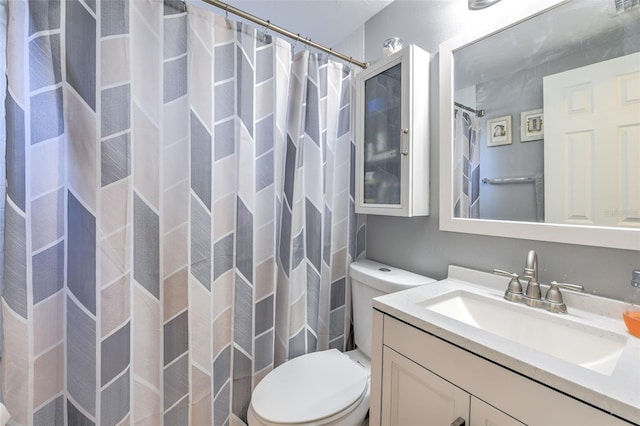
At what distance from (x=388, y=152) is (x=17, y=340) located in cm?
149

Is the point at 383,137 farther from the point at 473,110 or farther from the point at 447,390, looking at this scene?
the point at 447,390

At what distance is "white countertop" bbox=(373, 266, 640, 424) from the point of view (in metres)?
0.45

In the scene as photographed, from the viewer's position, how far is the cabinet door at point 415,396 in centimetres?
64

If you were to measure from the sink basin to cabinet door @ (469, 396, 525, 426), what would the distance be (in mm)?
269

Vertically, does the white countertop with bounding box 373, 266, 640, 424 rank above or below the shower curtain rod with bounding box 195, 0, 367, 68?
below

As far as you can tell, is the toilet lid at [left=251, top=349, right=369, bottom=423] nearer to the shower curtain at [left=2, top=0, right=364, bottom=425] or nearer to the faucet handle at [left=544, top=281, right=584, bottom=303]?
the shower curtain at [left=2, top=0, right=364, bottom=425]

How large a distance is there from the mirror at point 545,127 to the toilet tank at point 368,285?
11.1 inches

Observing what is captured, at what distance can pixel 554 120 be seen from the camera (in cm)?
85

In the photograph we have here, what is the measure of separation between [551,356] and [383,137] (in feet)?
3.40

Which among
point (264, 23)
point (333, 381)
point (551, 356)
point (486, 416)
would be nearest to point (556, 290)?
point (551, 356)

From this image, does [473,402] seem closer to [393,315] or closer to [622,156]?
[393,315]

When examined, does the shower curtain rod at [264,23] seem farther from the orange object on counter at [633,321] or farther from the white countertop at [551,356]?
the orange object on counter at [633,321]

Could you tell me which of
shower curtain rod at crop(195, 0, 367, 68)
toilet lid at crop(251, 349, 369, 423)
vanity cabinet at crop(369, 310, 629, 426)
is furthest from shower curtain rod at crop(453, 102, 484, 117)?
toilet lid at crop(251, 349, 369, 423)

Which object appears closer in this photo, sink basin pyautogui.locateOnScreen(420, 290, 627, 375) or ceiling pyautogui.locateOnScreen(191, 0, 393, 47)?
sink basin pyautogui.locateOnScreen(420, 290, 627, 375)
